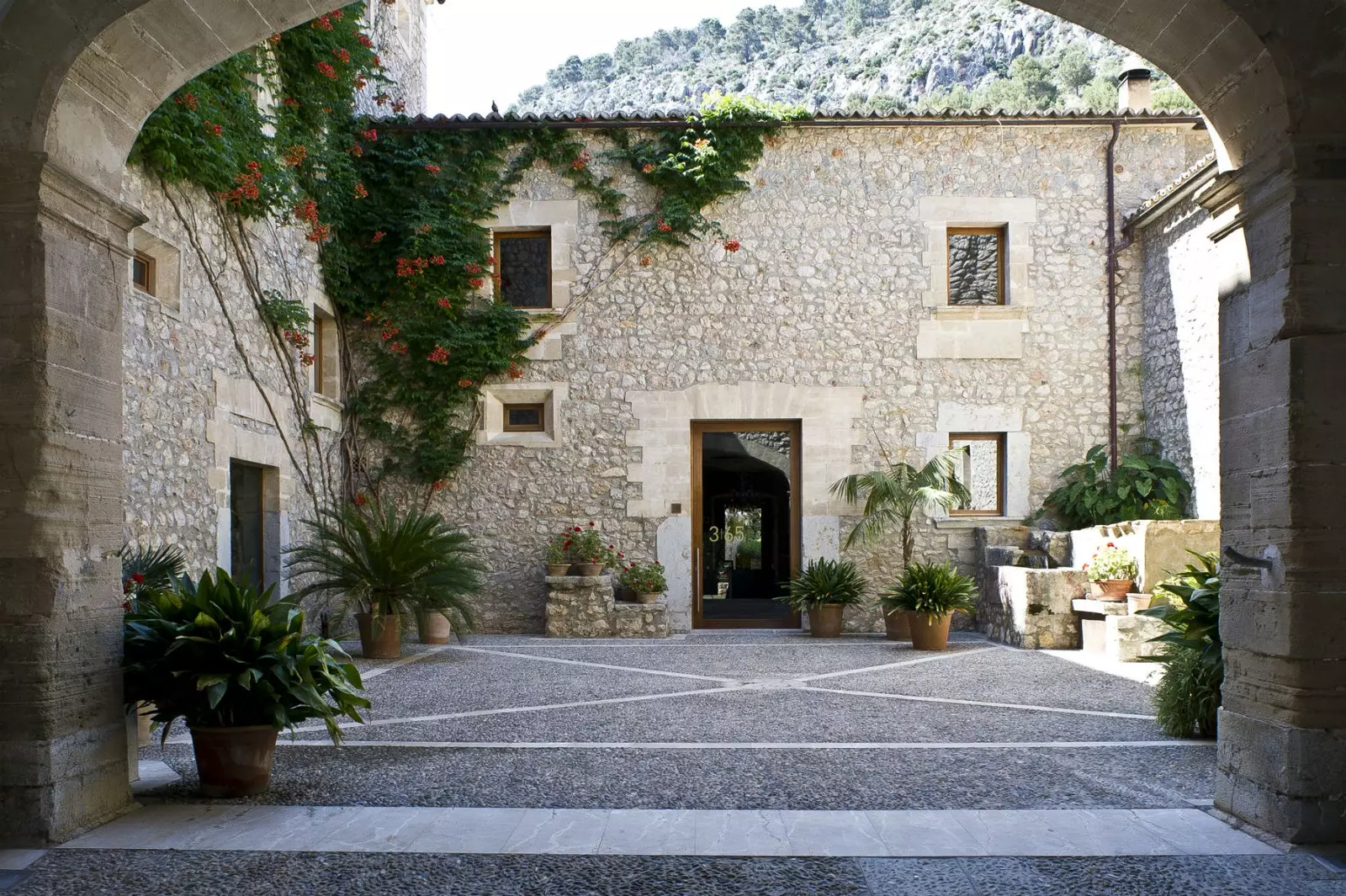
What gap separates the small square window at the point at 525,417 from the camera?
11.0 m

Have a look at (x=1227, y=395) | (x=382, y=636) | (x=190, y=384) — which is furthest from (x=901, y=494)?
Answer: (x=1227, y=395)

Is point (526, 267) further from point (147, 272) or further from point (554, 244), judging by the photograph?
point (147, 272)

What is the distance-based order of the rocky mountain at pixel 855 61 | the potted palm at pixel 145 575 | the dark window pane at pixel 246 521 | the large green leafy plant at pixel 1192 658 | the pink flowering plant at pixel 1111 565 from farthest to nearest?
the rocky mountain at pixel 855 61 → the dark window pane at pixel 246 521 → the pink flowering plant at pixel 1111 565 → the potted palm at pixel 145 575 → the large green leafy plant at pixel 1192 658

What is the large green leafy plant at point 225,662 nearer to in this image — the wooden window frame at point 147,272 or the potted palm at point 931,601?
the wooden window frame at point 147,272

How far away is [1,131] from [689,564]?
8.02 metres

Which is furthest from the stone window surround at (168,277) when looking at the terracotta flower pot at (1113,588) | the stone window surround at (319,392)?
the terracotta flower pot at (1113,588)

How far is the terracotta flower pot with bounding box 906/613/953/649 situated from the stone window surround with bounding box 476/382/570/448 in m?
3.94

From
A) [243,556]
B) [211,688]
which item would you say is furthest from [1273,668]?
[243,556]

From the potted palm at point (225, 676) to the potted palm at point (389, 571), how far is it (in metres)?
4.40

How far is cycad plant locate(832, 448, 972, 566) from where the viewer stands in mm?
10164

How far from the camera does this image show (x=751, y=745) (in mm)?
4805

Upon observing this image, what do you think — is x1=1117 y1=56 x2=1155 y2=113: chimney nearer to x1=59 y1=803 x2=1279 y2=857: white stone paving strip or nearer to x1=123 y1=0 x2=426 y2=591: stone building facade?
x1=123 y1=0 x2=426 y2=591: stone building facade

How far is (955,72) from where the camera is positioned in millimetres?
45844

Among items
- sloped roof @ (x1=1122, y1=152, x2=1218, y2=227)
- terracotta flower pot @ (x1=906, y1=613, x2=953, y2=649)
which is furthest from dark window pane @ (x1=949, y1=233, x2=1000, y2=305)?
terracotta flower pot @ (x1=906, y1=613, x2=953, y2=649)
